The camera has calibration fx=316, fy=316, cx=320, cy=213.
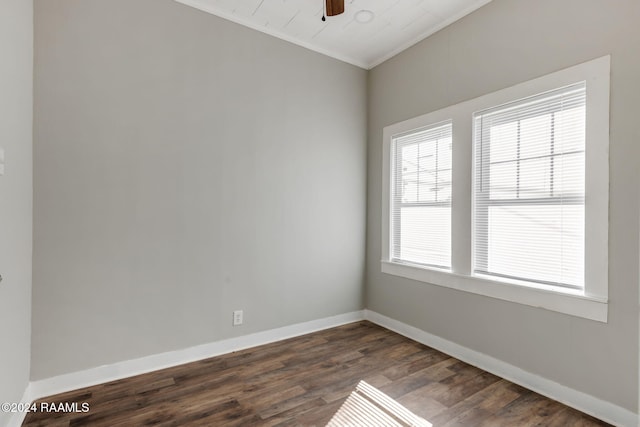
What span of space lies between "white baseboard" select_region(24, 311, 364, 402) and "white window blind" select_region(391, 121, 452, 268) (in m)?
1.24

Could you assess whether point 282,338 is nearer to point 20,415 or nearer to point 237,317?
point 237,317

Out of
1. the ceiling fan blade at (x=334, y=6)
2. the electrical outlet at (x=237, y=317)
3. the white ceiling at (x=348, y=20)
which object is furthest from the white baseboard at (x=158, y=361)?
the white ceiling at (x=348, y=20)

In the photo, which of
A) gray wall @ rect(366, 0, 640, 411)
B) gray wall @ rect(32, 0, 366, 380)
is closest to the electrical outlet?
gray wall @ rect(32, 0, 366, 380)

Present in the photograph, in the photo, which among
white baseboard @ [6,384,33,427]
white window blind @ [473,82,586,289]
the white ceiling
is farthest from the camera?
the white ceiling

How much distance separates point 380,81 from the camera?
3.63m

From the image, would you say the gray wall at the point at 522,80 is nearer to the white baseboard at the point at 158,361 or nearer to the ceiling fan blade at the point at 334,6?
the white baseboard at the point at 158,361

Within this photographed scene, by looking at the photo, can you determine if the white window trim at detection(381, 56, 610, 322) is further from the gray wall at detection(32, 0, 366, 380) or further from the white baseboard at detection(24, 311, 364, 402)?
the white baseboard at detection(24, 311, 364, 402)

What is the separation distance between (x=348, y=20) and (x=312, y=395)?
313 centimetres

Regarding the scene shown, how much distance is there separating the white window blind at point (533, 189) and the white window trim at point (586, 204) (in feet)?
0.18

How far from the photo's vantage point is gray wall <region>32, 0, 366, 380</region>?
7.13ft

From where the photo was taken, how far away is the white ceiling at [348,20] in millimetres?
2670

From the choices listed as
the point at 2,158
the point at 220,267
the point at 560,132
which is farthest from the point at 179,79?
the point at 560,132

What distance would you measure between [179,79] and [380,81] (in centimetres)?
216

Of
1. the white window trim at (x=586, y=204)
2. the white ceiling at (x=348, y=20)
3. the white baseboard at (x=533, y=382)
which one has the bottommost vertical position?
the white baseboard at (x=533, y=382)
